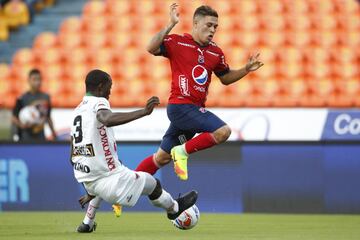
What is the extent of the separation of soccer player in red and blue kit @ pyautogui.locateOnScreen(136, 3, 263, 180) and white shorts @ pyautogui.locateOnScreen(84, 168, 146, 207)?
39.6 inches

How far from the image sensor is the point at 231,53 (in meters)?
17.0

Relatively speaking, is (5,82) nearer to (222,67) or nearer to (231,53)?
(231,53)

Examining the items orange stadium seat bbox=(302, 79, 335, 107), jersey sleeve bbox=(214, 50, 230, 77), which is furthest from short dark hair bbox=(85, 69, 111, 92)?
orange stadium seat bbox=(302, 79, 335, 107)

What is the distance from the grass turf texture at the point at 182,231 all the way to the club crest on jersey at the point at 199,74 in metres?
1.44

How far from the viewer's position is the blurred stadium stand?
16469 mm

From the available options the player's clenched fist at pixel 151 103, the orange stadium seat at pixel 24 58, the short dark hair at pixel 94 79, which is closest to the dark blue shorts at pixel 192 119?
the short dark hair at pixel 94 79

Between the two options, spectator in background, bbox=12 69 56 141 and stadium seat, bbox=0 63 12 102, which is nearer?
spectator in background, bbox=12 69 56 141

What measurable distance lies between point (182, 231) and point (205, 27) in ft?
6.81

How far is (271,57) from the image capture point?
16859mm

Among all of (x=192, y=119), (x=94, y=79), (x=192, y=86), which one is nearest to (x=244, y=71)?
(x=192, y=86)

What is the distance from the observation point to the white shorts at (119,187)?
8523 mm

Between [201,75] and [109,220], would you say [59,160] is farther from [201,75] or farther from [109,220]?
[201,75]

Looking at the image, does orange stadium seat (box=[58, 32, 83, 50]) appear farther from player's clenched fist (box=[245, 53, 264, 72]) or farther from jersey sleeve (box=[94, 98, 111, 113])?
jersey sleeve (box=[94, 98, 111, 113])

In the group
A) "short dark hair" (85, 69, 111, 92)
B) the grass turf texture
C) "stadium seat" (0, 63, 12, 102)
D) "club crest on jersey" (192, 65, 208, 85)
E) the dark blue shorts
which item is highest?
"short dark hair" (85, 69, 111, 92)
